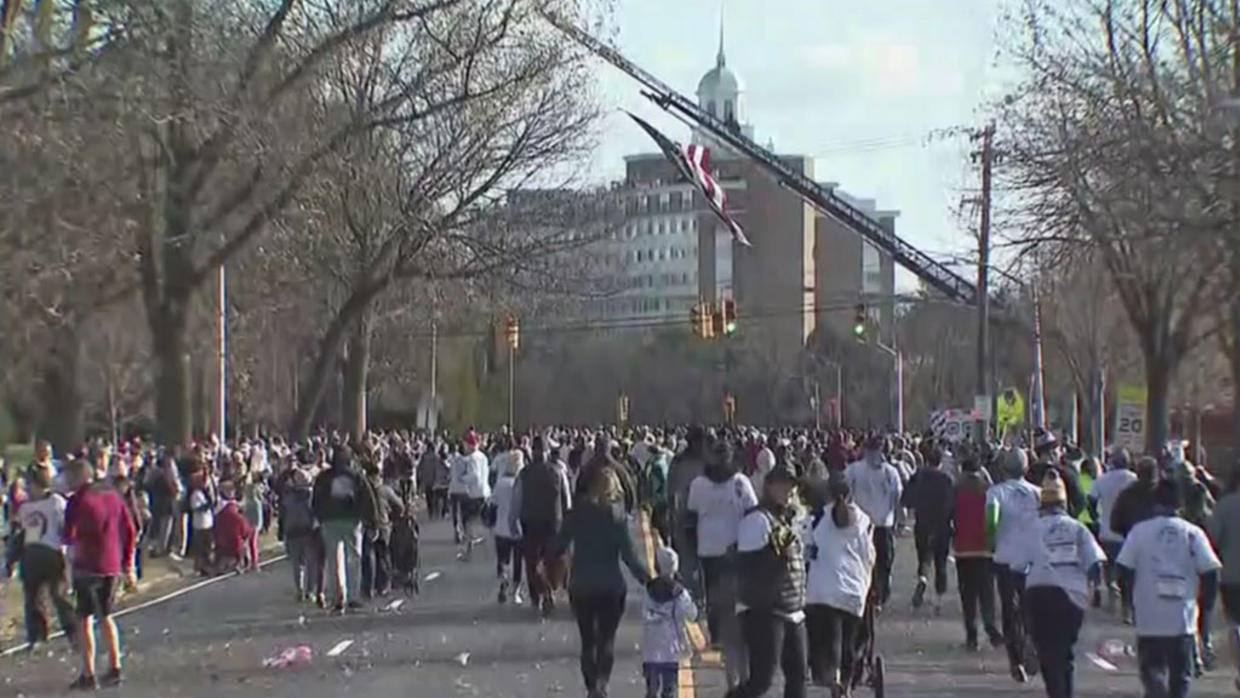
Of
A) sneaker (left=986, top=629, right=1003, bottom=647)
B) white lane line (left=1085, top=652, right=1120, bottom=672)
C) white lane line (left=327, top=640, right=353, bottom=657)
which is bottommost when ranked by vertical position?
white lane line (left=1085, top=652, right=1120, bottom=672)

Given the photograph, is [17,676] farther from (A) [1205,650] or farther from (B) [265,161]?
(B) [265,161]

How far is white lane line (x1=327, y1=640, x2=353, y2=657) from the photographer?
770 inches

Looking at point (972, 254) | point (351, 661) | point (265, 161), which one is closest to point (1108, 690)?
point (351, 661)

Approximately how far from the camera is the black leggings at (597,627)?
14.7m

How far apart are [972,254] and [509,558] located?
27.8 meters

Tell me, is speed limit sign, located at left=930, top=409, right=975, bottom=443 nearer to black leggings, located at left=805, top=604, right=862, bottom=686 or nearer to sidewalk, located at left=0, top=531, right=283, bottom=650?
sidewalk, located at left=0, top=531, right=283, bottom=650

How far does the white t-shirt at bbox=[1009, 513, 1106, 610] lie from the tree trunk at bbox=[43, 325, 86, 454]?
142ft

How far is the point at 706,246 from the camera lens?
468 feet

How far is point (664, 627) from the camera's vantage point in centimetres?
1401

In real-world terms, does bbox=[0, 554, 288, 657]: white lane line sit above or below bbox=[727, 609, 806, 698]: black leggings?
below

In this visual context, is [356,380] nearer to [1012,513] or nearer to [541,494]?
[541,494]

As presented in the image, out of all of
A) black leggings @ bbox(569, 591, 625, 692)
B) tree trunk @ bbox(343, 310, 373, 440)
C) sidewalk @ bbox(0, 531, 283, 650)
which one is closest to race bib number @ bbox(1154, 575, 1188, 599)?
black leggings @ bbox(569, 591, 625, 692)

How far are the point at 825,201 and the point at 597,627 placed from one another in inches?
2354

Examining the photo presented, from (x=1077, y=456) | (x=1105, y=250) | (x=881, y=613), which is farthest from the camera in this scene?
(x=1105, y=250)
